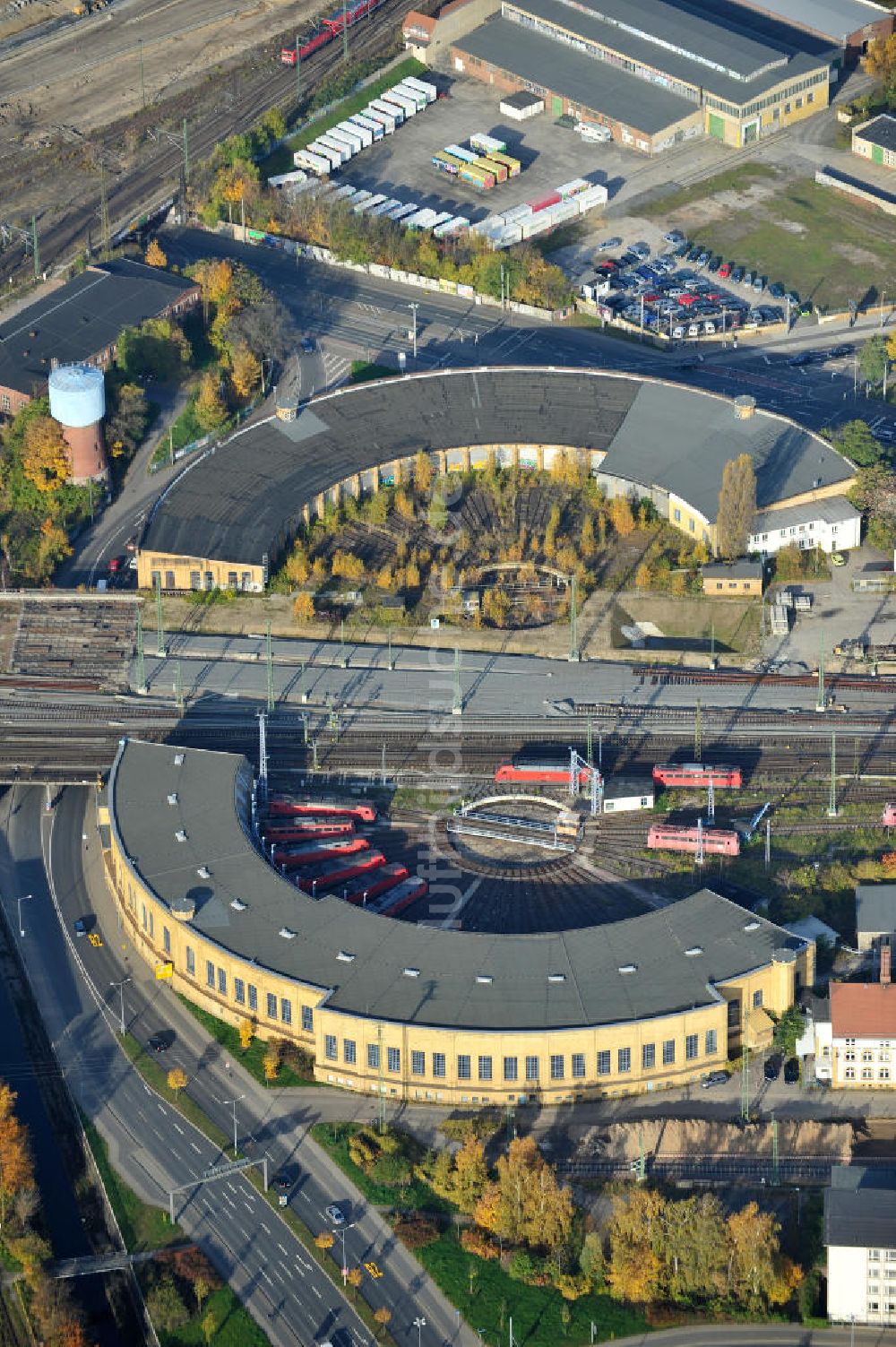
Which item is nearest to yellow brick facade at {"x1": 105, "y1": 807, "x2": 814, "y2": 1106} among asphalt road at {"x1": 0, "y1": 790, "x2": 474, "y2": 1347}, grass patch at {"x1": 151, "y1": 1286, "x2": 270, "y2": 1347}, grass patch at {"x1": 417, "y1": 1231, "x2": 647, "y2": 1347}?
asphalt road at {"x1": 0, "y1": 790, "x2": 474, "y2": 1347}

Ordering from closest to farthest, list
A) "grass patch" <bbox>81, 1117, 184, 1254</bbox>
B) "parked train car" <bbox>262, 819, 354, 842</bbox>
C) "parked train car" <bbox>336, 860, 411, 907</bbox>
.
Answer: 1. "grass patch" <bbox>81, 1117, 184, 1254</bbox>
2. "parked train car" <bbox>336, 860, 411, 907</bbox>
3. "parked train car" <bbox>262, 819, 354, 842</bbox>

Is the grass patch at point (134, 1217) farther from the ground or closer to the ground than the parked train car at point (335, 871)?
closer to the ground

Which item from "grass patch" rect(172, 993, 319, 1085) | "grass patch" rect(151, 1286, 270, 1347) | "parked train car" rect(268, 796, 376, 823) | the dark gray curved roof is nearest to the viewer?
"grass patch" rect(151, 1286, 270, 1347)

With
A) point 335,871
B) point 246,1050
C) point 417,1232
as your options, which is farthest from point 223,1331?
point 335,871

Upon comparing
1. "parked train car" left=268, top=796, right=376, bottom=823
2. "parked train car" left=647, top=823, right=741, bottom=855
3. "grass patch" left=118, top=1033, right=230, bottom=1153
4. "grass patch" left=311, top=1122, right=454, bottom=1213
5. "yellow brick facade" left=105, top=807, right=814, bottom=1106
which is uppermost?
"parked train car" left=268, top=796, right=376, bottom=823

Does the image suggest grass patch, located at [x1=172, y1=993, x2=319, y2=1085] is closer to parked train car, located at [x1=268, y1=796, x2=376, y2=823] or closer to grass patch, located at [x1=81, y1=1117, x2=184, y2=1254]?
grass patch, located at [x1=81, y1=1117, x2=184, y2=1254]

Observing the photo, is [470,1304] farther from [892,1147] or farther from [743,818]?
[743,818]

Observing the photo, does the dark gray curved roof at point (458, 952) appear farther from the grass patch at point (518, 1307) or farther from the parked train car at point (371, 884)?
the grass patch at point (518, 1307)

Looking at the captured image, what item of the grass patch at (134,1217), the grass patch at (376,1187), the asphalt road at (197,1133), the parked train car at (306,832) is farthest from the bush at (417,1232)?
the parked train car at (306,832)
